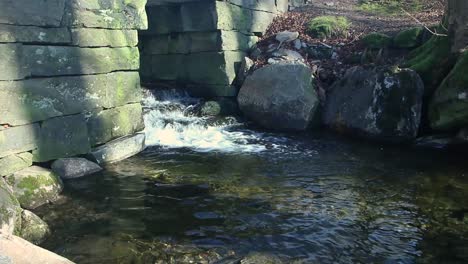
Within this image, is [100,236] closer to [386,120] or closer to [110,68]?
[110,68]

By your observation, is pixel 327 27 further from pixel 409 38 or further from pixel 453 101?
pixel 453 101

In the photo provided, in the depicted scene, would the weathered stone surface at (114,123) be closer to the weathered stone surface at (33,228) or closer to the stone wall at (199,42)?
the weathered stone surface at (33,228)

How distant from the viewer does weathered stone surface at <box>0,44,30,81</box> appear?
5.34 m

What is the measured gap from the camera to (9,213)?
4164 millimetres

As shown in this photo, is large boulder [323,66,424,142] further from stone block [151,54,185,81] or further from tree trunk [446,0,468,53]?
stone block [151,54,185,81]

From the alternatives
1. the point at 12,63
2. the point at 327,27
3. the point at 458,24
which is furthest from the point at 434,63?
the point at 12,63

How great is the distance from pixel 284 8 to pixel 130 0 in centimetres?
725

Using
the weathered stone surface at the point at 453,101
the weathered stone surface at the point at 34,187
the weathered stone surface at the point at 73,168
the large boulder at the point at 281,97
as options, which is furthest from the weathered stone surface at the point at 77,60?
the weathered stone surface at the point at 453,101

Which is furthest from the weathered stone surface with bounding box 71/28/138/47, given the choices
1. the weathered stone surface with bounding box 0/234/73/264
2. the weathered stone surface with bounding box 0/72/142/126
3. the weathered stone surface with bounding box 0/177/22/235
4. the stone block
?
the weathered stone surface with bounding box 0/234/73/264

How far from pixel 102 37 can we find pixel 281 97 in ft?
13.0

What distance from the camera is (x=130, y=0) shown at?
729cm

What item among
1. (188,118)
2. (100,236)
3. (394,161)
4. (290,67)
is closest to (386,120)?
(394,161)

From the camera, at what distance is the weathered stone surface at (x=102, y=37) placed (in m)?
6.39

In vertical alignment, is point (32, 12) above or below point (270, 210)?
above
